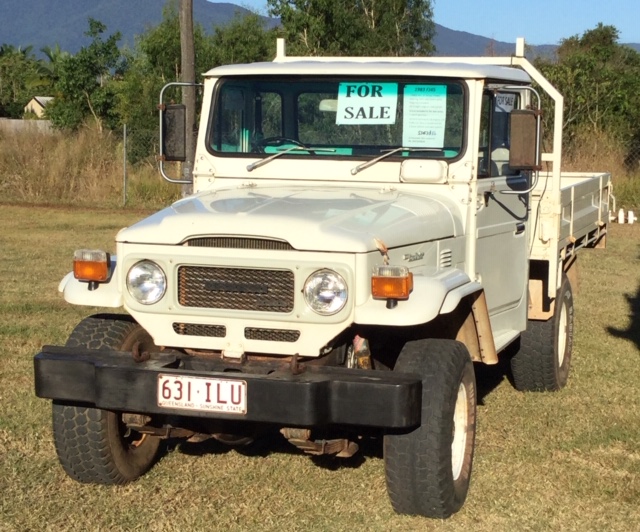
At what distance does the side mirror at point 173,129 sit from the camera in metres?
6.29

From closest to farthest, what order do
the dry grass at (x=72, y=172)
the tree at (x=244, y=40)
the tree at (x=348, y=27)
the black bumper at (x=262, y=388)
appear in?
the black bumper at (x=262, y=388) → the dry grass at (x=72, y=172) → the tree at (x=348, y=27) → the tree at (x=244, y=40)

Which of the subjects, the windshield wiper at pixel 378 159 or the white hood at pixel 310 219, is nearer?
the white hood at pixel 310 219

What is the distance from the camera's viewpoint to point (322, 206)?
5441mm

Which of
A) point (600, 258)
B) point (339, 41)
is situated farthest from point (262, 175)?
point (339, 41)

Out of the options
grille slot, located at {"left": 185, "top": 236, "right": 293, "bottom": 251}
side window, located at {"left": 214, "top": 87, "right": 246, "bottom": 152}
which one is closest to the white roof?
side window, located at {"left": 214, "top": 87, "right": 246, "bottom": 152}

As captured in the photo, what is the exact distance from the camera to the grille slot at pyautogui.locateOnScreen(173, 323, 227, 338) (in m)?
5.09

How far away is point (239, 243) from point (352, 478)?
1575 mm

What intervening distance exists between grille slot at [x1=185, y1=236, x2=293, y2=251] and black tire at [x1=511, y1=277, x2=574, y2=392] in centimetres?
310

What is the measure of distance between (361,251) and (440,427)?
2.70 ft

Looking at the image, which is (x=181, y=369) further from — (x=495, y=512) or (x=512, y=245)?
(x=512, y=245)

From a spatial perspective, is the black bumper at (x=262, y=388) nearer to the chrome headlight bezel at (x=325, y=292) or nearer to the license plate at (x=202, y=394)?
the license plate at (x=202, y=394)

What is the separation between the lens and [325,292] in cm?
489

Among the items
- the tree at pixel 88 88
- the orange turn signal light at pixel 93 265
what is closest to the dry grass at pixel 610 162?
the orange turn signal light at pixel 93 265

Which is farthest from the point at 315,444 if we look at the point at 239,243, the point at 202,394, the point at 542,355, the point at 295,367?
the point at 542,355
